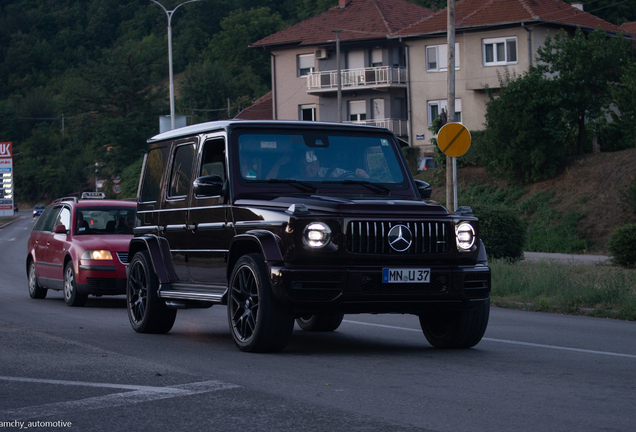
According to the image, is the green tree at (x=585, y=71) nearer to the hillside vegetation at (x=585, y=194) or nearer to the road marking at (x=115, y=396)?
the hillside vegetation at (x=585, y=194)

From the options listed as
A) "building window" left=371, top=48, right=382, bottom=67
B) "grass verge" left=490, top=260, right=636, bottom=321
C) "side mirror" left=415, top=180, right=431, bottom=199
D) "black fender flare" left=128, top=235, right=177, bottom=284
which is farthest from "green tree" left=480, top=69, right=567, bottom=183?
"black fender flare" left=128, top=235, right=177, bottom=284

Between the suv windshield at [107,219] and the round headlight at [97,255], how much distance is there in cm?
102

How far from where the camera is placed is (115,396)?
6.34 meters

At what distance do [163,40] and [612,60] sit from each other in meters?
114

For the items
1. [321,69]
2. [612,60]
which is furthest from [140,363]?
[321,69]

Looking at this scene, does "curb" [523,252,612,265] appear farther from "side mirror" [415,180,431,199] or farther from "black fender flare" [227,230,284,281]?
"black fender flare" [227,230,284,281]

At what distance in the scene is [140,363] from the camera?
7.84m

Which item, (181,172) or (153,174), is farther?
(153,174)

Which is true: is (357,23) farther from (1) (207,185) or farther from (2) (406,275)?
(2) (406,275)

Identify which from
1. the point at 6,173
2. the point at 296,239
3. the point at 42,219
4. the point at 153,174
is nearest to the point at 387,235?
the point at 296,239

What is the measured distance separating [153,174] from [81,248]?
4487mm

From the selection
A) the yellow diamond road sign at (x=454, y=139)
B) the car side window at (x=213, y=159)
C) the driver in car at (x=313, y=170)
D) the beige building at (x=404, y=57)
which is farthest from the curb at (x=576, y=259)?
the beige building at (x=404, y=57)

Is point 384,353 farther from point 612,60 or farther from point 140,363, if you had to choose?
point 612,60

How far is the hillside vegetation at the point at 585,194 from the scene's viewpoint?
1420 inches
